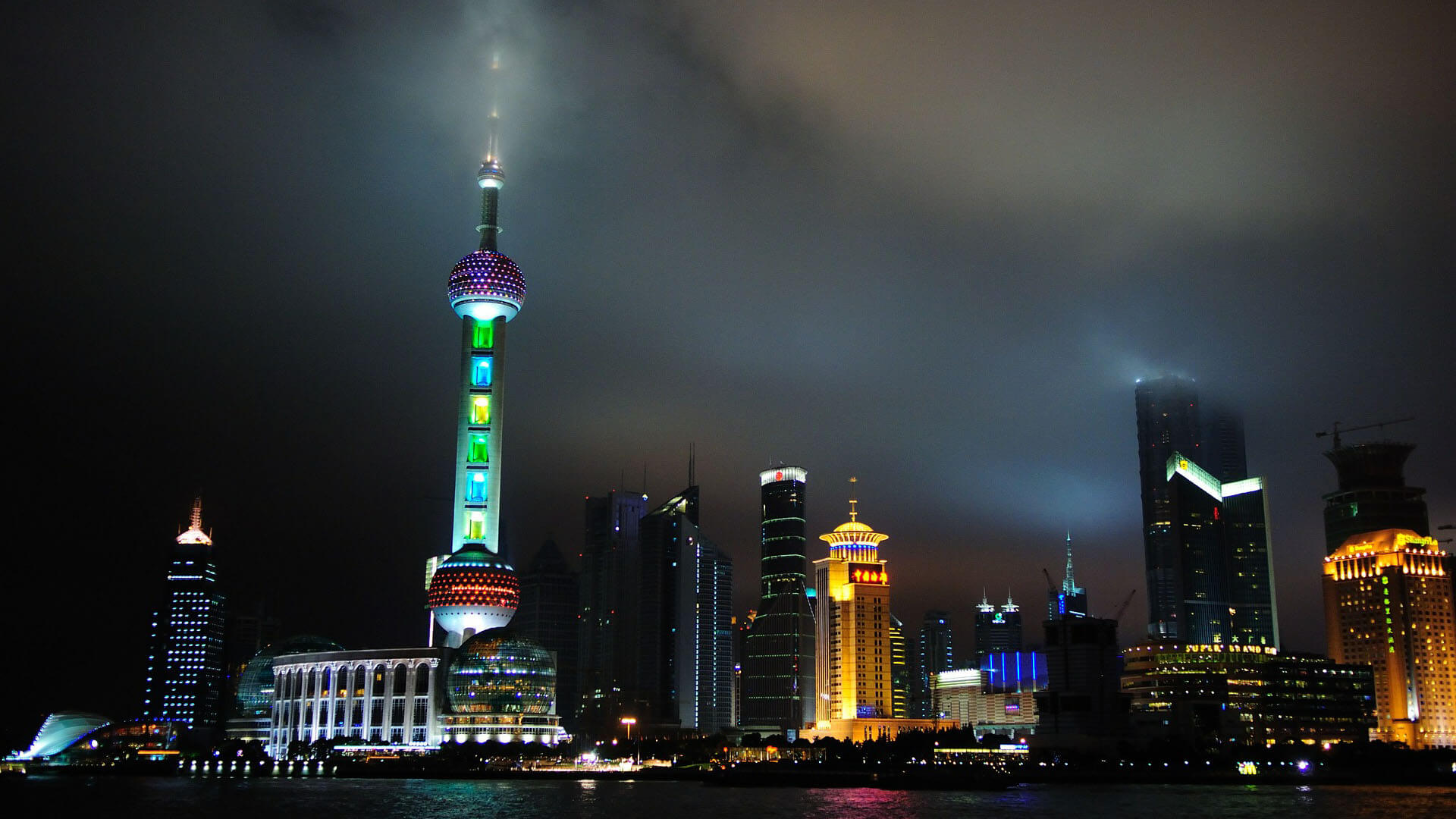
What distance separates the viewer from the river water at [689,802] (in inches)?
5541

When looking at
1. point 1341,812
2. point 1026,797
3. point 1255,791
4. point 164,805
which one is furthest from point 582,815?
point 1255,791

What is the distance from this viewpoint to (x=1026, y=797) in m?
174

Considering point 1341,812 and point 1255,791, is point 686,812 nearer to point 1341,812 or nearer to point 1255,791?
point 1341,812

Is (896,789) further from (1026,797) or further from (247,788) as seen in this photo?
(247,788)

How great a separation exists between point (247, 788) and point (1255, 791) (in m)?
141

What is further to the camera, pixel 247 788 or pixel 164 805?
pixel 247 788

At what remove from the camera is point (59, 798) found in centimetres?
16500

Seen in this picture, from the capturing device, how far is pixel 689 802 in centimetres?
16050

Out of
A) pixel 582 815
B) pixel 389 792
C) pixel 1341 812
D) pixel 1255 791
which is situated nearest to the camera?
pixel 582 815

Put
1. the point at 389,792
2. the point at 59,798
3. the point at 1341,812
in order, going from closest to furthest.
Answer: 1. the point at 1341,812
2. the point at 59,798
3. the point at 389,792

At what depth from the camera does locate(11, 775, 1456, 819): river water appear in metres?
141

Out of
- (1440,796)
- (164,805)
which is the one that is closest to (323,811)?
(164,805)

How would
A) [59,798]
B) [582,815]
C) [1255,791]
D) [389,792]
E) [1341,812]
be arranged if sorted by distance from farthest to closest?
[1255,791], [389,792], [59,798], [1341,812], [582,815]

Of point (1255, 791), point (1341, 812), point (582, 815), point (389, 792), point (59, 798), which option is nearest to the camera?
point (582, 815)
